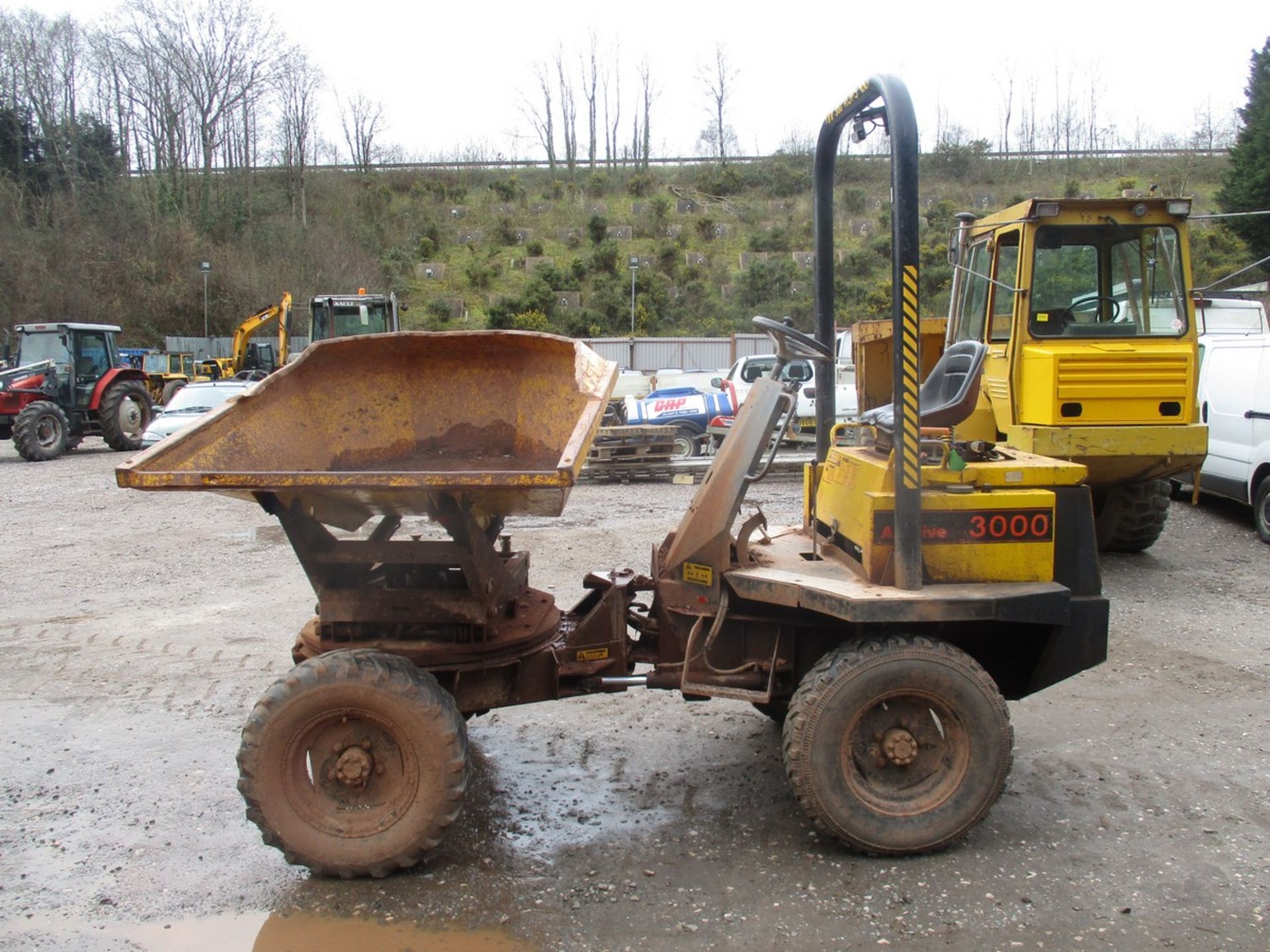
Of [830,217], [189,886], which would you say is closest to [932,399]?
[830,217]

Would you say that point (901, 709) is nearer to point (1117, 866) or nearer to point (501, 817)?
point (1117, 866)

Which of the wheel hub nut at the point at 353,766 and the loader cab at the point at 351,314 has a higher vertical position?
the loader cab at the point at 351,314

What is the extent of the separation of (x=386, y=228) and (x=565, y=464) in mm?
45042

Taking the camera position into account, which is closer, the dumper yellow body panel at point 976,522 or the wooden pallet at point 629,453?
the dumper yellow body panel at point 976,522

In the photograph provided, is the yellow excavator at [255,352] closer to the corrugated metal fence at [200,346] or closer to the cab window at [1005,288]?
the corrugated metal fence at [200,346]

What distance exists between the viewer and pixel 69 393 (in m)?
18.5

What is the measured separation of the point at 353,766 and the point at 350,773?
25 mm

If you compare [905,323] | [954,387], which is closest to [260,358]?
[954,387]

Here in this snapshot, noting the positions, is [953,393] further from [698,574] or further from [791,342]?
[698,574]

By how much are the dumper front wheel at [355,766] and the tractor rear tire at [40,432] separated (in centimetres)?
1654

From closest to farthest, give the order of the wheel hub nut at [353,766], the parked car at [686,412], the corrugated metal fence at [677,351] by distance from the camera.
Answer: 1. the wheel hub nut at [353,766]
2. the parked car at [686,412]
3. the corrugated metal fence at [677,351]

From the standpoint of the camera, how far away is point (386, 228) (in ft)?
149

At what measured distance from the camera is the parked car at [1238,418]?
929cm

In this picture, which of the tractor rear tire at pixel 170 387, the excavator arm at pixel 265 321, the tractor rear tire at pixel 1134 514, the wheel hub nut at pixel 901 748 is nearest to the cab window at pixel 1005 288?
the tractor rear tire at pixel 1134 514
